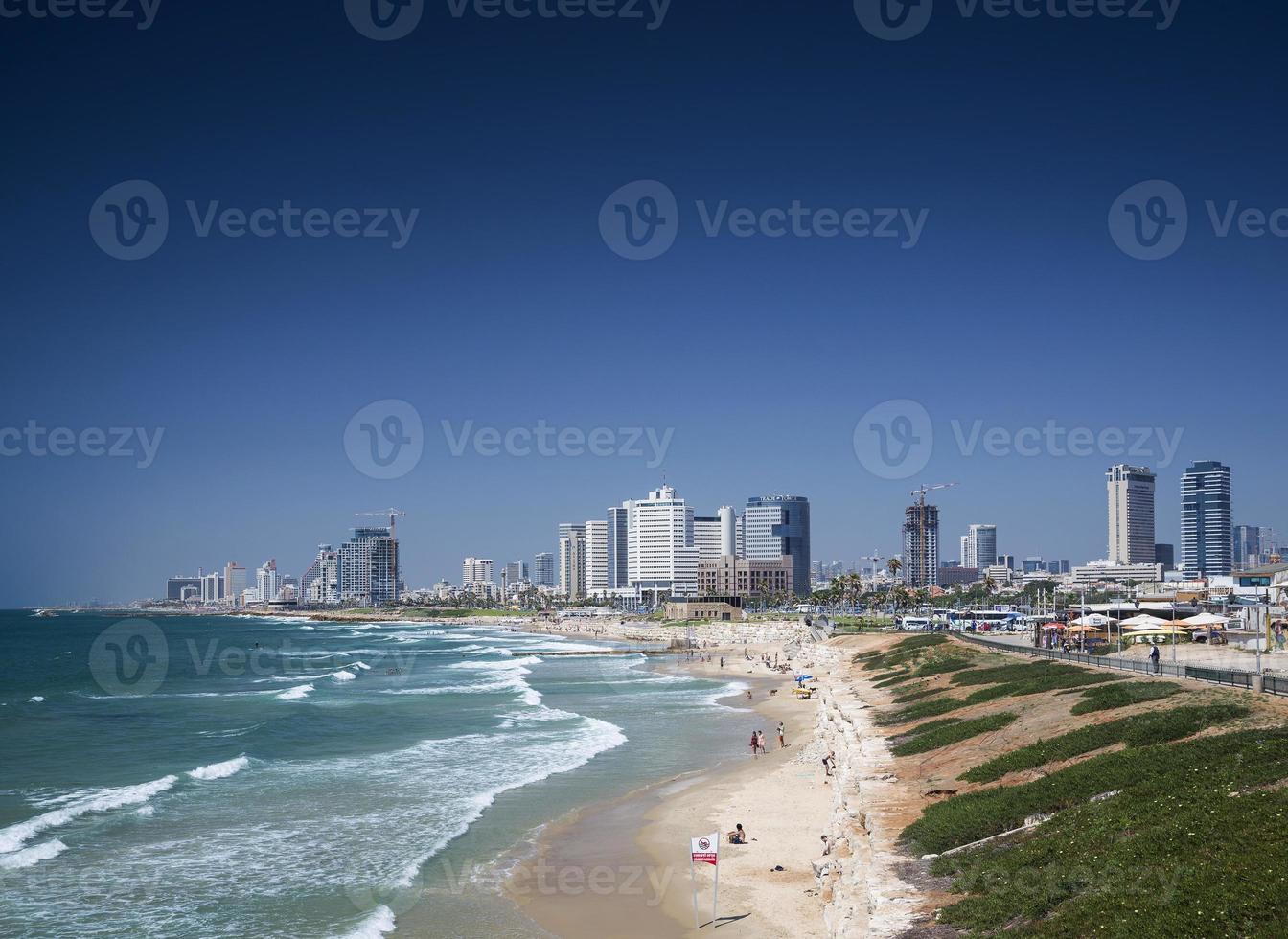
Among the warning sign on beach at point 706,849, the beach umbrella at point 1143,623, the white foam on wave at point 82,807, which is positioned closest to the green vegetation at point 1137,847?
the warning sign on beach at point 706,849

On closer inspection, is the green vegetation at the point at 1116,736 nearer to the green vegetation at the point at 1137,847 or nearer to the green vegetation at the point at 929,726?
the green vegetation at the point at 1137,847

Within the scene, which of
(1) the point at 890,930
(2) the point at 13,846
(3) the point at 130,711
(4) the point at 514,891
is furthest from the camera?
(3) the point at 130,711

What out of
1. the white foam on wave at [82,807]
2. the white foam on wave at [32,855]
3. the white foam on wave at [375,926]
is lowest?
the white foam on wave at [82,807]

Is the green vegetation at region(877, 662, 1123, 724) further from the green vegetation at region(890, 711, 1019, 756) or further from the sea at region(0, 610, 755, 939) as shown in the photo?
the sea at region(0, 610, 755, 939)

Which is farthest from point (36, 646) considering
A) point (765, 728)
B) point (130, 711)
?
point (765, 728)

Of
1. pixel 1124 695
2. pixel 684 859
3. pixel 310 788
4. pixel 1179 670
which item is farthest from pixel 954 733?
pixel 310 788

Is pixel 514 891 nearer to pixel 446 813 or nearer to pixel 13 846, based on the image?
pixel 446 813
